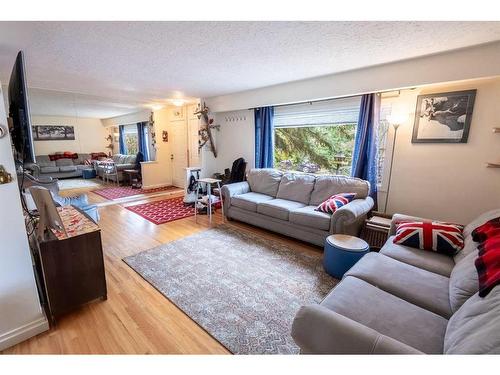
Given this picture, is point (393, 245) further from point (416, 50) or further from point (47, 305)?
point (47, 305)

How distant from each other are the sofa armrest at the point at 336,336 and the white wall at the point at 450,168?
2469 millimetres

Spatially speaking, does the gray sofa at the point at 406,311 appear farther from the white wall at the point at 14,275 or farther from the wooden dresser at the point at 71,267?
the white wall at the point at 14,275

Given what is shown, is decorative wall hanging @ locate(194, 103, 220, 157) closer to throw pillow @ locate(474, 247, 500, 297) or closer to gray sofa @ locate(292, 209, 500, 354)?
gray sofa @ locate(292, 209, 500, 354)

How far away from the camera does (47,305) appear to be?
70.2 inches

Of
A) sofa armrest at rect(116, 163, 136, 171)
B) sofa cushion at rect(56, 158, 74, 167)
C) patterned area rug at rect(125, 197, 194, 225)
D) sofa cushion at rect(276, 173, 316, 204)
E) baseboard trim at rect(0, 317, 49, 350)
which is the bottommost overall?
baseboard trim at rect(0, 317, 49, 350)

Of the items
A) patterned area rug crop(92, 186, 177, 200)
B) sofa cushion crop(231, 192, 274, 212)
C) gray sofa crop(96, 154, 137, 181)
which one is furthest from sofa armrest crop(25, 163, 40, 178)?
sofa cushion crop(231, 192, 274, 212)

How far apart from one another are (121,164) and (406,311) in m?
4.85

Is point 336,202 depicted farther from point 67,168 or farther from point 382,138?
point 67,168

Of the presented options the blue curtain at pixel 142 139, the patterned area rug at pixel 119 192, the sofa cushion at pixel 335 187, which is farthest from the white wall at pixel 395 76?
the patterned area rug at pixel 119 192

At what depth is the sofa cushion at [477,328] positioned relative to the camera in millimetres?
769

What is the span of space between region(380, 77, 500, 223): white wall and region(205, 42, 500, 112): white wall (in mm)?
309

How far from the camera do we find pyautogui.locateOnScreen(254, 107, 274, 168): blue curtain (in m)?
4.11
